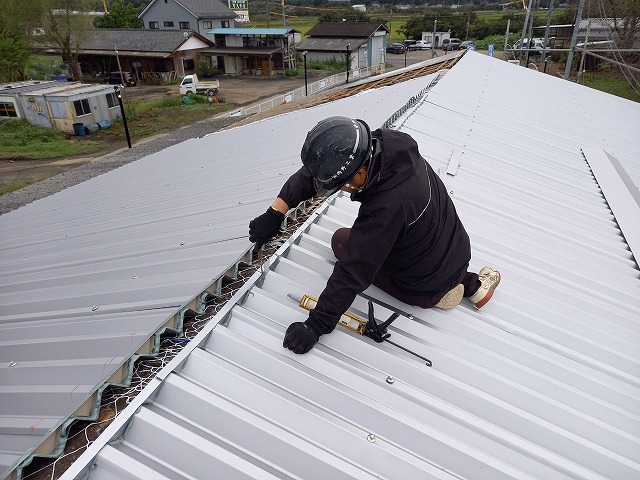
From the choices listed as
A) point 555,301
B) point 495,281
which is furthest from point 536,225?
point 495,281

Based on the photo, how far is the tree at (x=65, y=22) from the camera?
3347 cm

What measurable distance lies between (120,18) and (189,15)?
895cm

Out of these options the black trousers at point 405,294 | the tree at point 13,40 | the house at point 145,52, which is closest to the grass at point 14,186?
the black trousers at point 405,294

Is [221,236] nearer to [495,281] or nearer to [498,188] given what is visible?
[495,281]

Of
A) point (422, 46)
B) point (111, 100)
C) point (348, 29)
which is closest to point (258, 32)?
point (348, 29)

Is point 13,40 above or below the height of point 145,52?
above

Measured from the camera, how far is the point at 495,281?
3.11 m

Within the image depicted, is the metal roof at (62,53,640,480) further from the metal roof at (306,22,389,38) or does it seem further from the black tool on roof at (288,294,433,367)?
the metal roof at (306,22,389,38)

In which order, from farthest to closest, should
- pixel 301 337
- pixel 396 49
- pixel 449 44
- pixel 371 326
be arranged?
1. pixel 396 49
2. pixel 449 44
3. pixel 371 326
4. pixel 301 337

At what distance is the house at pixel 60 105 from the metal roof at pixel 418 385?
81.8ft

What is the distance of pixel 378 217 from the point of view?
7.42 feet

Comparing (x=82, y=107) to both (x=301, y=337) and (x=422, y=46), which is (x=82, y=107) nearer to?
(x=301, y=337)

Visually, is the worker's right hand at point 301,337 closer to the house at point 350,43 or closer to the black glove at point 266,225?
the black glove at point 266,225

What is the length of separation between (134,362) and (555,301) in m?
2.95
